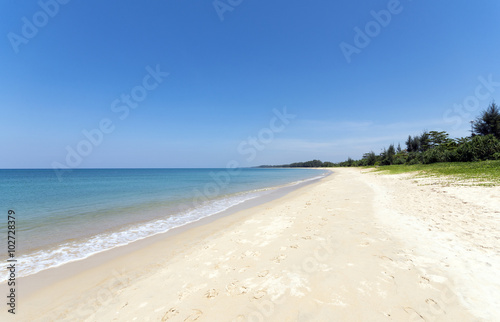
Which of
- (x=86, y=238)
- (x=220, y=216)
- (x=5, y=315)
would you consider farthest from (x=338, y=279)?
(x=86, y=238)

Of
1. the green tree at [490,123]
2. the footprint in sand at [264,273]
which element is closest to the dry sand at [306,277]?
the footprint in sand at [264,273]

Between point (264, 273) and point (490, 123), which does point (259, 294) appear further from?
point (490, 123)

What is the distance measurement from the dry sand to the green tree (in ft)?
182

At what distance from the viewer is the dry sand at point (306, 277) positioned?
3191mm

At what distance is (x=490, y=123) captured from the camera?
42.1 metres

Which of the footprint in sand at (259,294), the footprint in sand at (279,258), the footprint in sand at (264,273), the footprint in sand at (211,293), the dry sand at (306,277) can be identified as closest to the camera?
the dry sand at (306,277)

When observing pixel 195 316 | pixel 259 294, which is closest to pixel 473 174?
pixel 259 294

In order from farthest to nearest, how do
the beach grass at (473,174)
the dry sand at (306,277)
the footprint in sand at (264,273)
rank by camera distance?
the beach grass at (473,174) < the footprint in sand at (264,273) < the dry sand at (306,277)

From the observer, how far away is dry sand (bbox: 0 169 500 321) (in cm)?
319

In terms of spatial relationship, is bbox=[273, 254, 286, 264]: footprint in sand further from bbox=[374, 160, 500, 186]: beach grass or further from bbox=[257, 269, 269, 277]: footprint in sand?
bbox=[374, 160, 500, 186]: beach grass

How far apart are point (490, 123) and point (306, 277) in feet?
212

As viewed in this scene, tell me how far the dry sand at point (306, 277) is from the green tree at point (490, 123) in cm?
5560

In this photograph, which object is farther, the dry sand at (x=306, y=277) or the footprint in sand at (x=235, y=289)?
the footprint in sand at (x=235, y=289)

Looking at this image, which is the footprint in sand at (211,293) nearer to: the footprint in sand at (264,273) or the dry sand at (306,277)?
the dry sand at (306,277)
